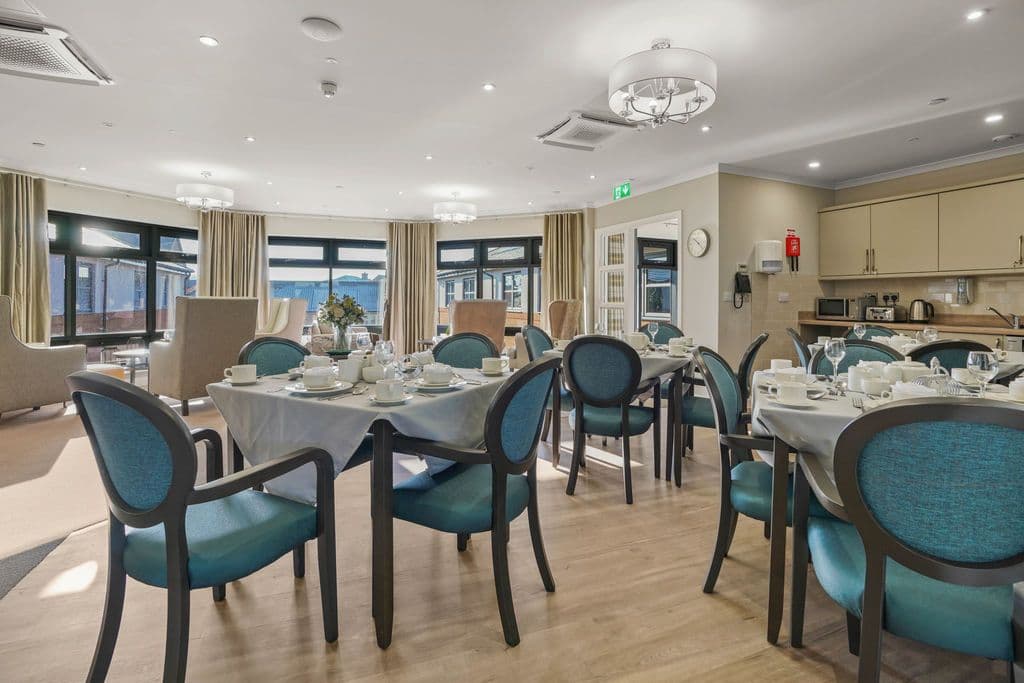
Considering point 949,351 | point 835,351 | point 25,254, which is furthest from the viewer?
point 25,254

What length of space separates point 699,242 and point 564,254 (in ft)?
9.57

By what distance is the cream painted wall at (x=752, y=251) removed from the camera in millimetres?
6188

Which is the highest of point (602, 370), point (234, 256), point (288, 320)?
point (234, 256)

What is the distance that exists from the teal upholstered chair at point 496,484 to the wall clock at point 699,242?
16.5 feet

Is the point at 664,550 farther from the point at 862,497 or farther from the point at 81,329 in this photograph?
the point at 81,329

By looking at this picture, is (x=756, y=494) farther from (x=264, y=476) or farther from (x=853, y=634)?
(x=264, y=476)

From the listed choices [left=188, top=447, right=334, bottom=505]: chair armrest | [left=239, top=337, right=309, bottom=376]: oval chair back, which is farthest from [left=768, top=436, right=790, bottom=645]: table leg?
[left=239, top=337, right=309, bottom=376]: oval chair back

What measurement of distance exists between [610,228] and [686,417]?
5222 mm

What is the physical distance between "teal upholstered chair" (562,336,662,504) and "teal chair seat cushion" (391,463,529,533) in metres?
1.22

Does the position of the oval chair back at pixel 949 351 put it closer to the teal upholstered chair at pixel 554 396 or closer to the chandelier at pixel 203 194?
the teal upholstered chair at pixel 554 396

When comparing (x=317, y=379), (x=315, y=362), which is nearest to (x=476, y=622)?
(x=317, y=379)

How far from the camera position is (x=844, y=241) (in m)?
6.43

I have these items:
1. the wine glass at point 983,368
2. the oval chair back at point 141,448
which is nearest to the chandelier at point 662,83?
the wine glass at point 983,368

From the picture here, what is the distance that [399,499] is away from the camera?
1762mm
